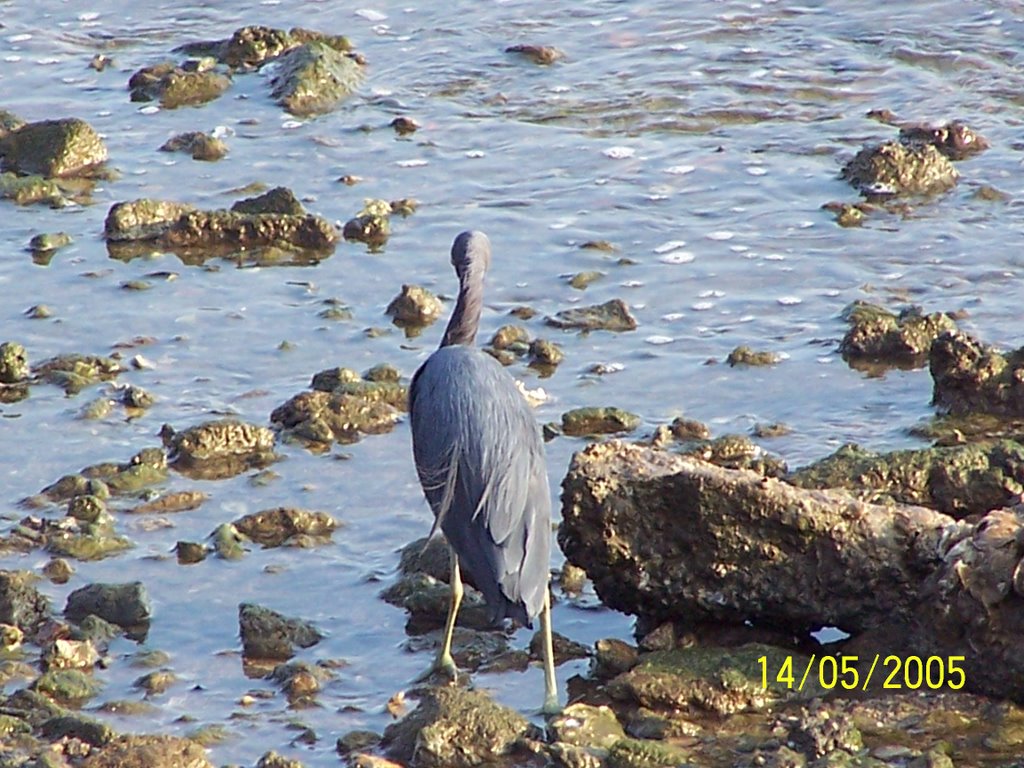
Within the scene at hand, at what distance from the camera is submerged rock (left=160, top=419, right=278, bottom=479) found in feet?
23.6

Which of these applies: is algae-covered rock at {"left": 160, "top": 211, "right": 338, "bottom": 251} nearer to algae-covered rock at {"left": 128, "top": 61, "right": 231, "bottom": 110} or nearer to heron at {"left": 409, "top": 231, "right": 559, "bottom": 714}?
algae-covered rock at {"left": 128, "top": 61, "right": 231, "bottom": 110}

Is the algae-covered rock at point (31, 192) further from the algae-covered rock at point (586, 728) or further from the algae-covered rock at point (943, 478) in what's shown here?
the algae-covered rock at point (586, 728)

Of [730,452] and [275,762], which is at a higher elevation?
[730,452]

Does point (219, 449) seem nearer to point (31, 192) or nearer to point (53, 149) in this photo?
point (31, 192)

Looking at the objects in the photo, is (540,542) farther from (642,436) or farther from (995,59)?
(995,59)

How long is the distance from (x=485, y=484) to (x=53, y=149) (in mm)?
5314

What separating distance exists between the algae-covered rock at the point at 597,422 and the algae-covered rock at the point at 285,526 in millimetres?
1150

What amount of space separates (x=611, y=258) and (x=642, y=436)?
2049mm

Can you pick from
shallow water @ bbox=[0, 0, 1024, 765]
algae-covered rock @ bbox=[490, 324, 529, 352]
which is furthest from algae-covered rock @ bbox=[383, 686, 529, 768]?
algae-covered rock @ bbox=[490, 324, 529, 352]

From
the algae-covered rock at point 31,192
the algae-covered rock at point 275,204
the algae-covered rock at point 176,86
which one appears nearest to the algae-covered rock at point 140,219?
the algae-covered rock at point 275,204

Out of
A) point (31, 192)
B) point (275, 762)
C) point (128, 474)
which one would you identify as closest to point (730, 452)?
point (128, 474)

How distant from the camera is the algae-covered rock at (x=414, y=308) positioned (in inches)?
333

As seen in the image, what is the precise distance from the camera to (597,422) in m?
7.46

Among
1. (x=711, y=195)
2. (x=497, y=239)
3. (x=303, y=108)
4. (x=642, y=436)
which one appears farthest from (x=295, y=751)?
(x=303, y=108)
